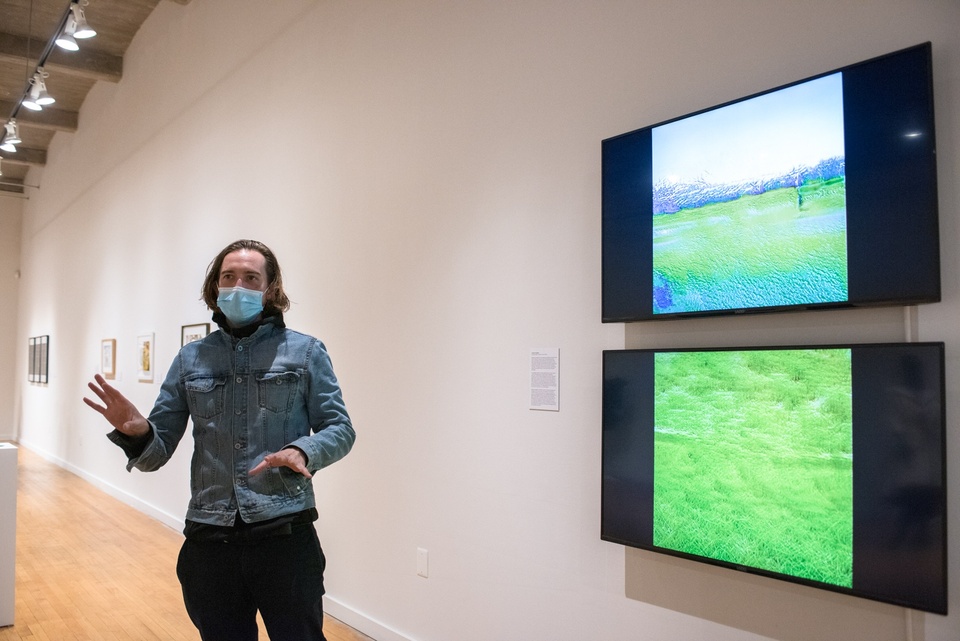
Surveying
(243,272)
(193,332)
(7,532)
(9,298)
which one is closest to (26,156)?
(9,298)

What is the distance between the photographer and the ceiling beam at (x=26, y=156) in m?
11.6

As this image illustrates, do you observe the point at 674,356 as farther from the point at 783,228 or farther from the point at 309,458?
the point at 309,458

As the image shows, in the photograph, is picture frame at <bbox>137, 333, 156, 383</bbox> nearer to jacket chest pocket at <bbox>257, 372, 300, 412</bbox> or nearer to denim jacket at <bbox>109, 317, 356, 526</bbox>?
denim jacket at <bbox>109, 317, 356, 526</bbox>

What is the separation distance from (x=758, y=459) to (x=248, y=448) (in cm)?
143

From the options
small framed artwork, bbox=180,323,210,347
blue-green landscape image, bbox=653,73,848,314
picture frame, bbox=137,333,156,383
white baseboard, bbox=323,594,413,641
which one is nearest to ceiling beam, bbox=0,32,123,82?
picture frame, bbox=137,333,156,383

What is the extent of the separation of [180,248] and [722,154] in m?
5.36

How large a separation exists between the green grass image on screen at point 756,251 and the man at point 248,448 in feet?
3.76

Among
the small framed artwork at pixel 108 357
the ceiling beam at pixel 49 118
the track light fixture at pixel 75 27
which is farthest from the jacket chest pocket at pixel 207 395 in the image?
the ceiling beam at pixel 49 118

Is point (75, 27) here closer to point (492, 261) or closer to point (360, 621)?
point (492, 261)

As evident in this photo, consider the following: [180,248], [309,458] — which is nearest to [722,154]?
[309,458]

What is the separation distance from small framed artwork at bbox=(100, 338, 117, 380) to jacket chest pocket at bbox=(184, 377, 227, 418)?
22.4ft

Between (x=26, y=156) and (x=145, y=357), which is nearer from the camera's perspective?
(x=145, y=357)

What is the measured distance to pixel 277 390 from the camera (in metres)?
1.91

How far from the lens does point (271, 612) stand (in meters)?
1.83
